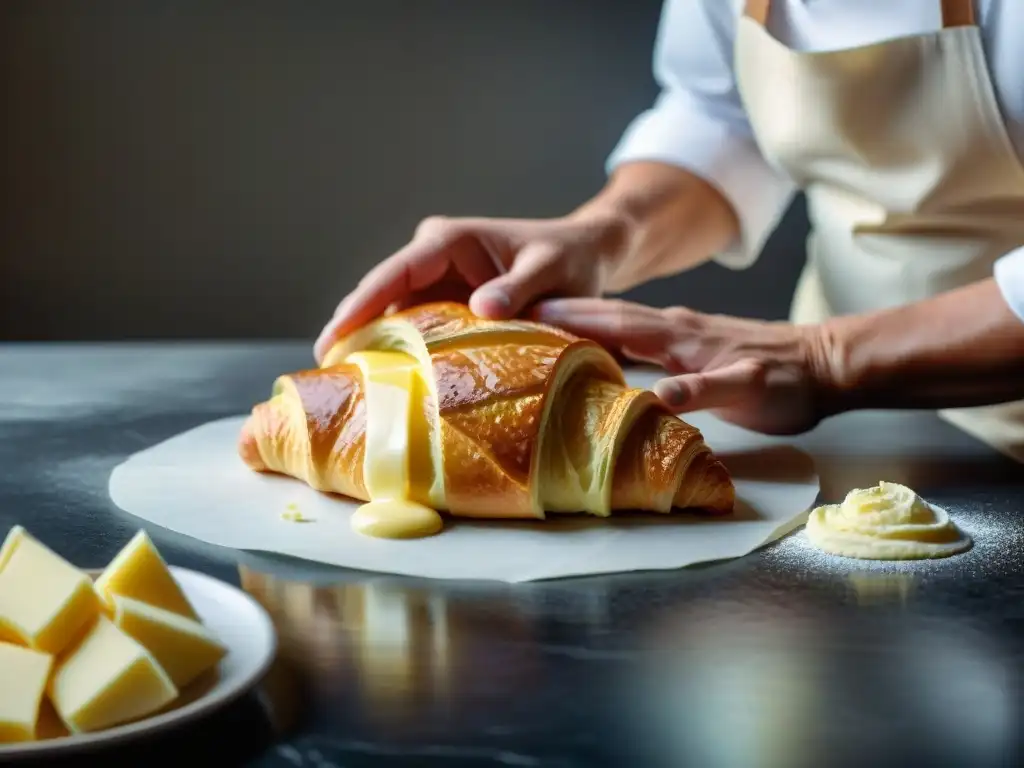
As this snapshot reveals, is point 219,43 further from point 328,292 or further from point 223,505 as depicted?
point 223,505

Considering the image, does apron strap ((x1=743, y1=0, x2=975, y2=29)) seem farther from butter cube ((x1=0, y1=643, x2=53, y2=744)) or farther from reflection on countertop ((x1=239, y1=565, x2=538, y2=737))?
butter cube ((x1=0, y1=643, x2=53, y2=744))

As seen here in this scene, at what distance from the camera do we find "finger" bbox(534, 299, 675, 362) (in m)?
1.41

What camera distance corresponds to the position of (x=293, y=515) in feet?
3.79

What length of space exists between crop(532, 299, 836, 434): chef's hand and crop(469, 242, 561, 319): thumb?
42 mm

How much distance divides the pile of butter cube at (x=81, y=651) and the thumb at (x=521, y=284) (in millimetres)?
684

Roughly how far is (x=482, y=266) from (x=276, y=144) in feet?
5.18

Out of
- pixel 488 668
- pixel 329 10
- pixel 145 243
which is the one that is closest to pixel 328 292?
pixel 145 243

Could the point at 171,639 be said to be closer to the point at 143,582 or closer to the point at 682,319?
the point at 143,582

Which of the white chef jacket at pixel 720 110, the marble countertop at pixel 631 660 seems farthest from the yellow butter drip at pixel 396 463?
the white chef jacket at pixel 720 110

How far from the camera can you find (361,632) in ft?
2.81

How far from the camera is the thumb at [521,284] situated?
136 centimetres

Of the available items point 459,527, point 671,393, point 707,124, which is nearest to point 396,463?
point 459,527

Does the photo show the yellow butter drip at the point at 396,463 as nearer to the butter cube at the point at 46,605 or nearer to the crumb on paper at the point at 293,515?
the crumb on paper at the point at 293,515

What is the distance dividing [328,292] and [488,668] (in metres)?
2.39
